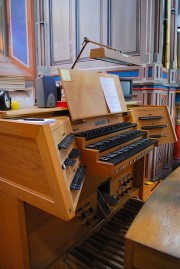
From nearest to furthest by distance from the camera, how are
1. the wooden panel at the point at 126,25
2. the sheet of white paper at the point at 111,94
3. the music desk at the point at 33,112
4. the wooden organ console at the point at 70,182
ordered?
the wooden organ console at the point at 70,182 → the music desk at the point at 33,112 → the sheet of white paper at the point at 111,94 → the wooden panel at the point at 126,25

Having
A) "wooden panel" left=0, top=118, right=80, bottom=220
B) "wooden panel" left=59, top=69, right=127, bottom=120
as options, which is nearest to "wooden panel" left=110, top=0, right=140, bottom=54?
"wooden panel" left=59, top=69, right=127, bottom=120

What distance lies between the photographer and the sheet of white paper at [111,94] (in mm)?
1981

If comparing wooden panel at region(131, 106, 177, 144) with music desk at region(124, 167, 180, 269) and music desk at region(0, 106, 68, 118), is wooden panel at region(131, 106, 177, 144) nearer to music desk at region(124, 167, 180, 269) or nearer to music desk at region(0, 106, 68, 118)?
music desk at region(0, 106, 68, 118)

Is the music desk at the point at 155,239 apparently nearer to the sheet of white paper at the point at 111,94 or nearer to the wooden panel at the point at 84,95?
the wooden panel at the point at 84,95

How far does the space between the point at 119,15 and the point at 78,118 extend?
250 centimetres

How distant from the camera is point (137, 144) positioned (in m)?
1.85

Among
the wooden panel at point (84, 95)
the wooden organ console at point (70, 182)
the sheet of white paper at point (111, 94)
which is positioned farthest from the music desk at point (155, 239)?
the sheet of white paper at point (111, 94)

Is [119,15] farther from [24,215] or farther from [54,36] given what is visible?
[24,215]

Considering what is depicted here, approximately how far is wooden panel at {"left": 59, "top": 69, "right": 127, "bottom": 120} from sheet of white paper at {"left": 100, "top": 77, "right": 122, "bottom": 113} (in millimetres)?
45

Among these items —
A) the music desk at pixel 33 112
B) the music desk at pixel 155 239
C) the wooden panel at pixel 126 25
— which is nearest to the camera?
the music desk at pixel 155 239

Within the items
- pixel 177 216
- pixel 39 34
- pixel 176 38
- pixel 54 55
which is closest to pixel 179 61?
pixel 176 38

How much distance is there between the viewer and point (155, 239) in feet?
3.12

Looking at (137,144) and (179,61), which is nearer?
(137,144)

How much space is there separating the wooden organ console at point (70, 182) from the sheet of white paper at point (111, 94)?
3 centimetres
